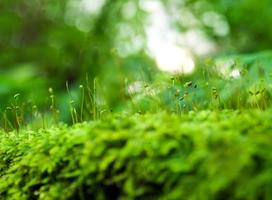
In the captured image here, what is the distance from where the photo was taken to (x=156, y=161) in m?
1.13

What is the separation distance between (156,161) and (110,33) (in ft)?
29.5

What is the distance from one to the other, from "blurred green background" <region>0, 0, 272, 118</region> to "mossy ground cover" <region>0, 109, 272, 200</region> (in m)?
A: 6.34

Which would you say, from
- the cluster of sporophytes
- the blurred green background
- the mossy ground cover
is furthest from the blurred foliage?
the mossy ground cover

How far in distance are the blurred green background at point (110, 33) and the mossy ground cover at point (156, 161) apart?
6343mm

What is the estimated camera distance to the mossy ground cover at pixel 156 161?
0.98 m

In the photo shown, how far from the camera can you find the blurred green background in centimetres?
840

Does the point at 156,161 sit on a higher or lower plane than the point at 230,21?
lower

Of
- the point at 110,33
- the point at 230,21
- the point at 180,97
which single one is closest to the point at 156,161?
the point at 180,97

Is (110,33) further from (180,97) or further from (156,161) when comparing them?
(156,161)

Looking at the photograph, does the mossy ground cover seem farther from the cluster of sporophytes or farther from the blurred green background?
the blurred green background

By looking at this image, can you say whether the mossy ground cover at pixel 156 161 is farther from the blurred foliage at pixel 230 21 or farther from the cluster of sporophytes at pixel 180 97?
the blurred foliage at pixel 230 21

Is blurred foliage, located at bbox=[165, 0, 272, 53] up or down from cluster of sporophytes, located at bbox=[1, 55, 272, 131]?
up

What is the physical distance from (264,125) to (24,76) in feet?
22.5

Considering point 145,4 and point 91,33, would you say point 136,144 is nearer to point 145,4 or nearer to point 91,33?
point 91,33
